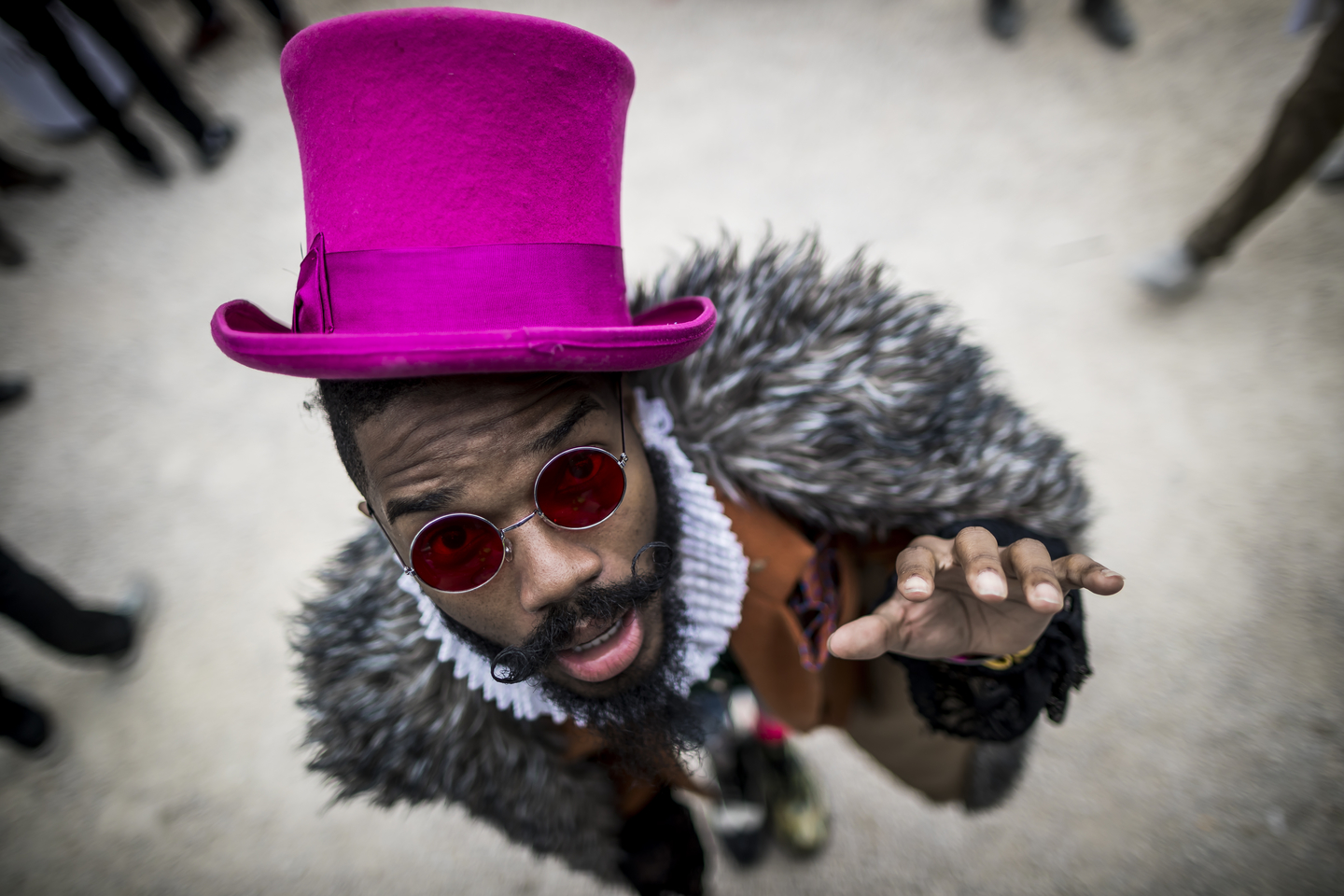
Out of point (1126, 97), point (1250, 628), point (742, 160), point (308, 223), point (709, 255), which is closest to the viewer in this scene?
point (308, 223)

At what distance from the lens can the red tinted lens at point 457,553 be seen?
1.10 meters

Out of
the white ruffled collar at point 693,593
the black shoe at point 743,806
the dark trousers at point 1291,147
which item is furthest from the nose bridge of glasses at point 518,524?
the dark trousers at point 1291,147

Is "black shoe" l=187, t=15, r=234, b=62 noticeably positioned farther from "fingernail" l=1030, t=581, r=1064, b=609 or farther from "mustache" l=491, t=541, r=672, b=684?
"fingernail" l=1030, t=581, r=1064, b=609

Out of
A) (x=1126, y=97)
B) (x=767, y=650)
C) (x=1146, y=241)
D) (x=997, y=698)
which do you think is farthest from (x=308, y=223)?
(x=1126, y=97)

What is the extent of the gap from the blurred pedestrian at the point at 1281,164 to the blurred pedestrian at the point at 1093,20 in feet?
3.93

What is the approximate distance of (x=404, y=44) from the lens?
94cm

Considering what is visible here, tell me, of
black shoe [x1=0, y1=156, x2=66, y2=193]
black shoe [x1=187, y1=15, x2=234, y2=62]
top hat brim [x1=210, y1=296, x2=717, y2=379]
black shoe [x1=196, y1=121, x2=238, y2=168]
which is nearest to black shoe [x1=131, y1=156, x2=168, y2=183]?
black shoe [x1=196, y1=121, x2=238, y2=168]

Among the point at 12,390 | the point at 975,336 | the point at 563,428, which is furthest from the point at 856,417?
the point at 12,390

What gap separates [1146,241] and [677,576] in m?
3.20

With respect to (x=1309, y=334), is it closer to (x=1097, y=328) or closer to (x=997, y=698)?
(x=1097, y=328)

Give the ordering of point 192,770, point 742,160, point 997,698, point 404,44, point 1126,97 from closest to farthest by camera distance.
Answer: point 404,44
point 997,698
point 192,770
point 1126,97
point 742,160

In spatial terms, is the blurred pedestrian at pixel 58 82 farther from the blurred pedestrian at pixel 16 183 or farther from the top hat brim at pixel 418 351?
the top hat brim at pixel 418 351

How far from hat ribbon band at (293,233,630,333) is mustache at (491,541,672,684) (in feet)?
1.60

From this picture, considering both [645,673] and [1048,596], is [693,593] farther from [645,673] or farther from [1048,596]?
[1048,596]
